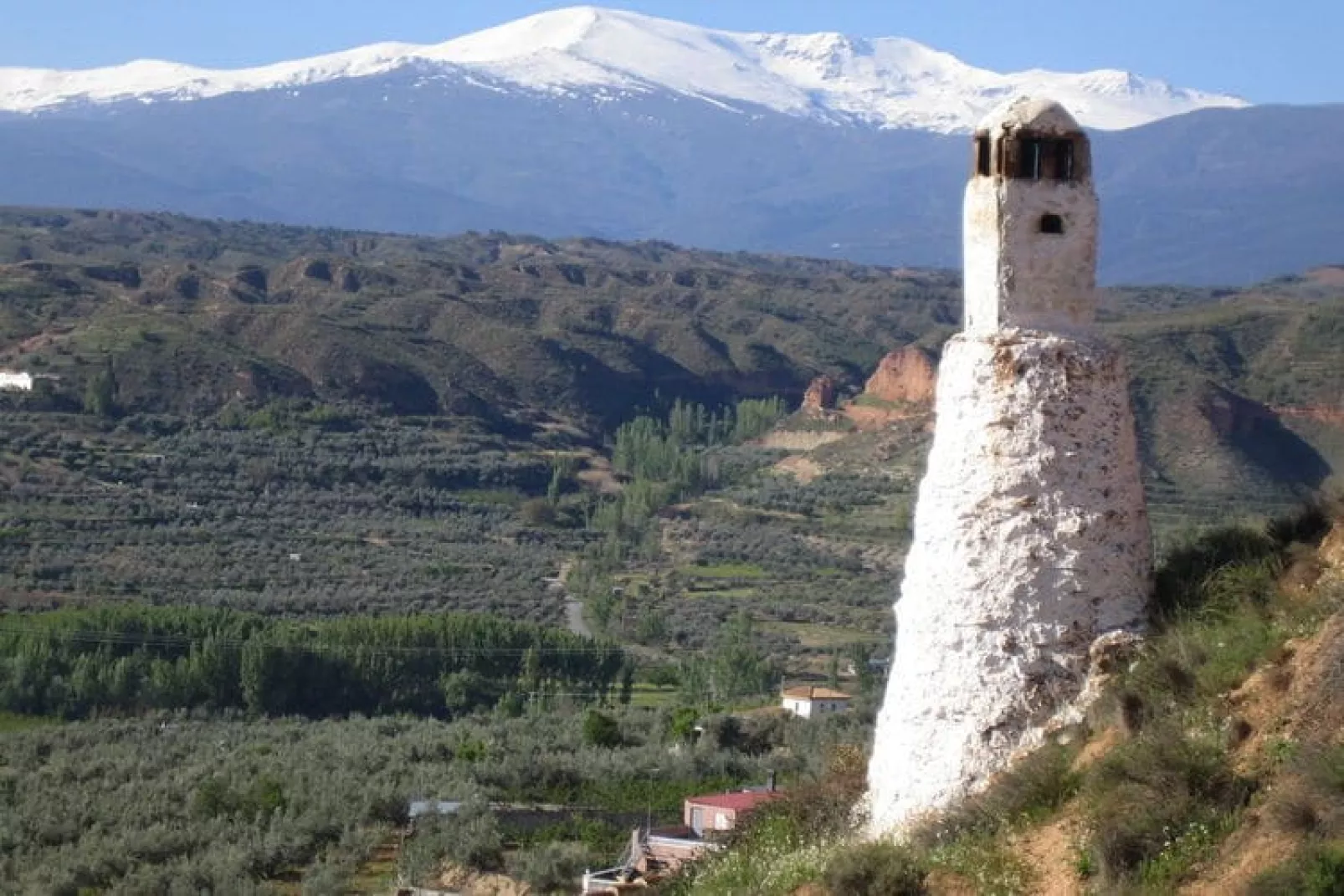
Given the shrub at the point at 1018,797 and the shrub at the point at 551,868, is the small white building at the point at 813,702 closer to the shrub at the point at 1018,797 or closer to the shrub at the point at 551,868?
the shrub at the point at 551,868

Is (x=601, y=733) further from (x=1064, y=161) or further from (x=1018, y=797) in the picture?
(x=1018, y=797)

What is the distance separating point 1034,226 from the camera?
13883mm

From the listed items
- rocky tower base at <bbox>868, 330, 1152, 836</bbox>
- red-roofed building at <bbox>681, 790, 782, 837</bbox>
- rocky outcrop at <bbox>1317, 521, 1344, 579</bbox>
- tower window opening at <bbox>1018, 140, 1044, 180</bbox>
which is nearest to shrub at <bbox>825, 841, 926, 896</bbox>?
rocky tower base at <bbox>868, 330, 1152, 836</bbox>

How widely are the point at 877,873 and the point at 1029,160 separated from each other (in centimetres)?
406

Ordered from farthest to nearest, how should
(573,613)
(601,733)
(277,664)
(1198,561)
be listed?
1. (573,613)
2. (277,664)
3. (601,733)
4. (1198,561)

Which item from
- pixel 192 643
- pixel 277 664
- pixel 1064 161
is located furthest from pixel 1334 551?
pixel 192 643

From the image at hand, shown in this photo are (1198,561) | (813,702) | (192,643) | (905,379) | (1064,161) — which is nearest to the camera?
(1064,161)

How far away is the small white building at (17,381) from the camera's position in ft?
291

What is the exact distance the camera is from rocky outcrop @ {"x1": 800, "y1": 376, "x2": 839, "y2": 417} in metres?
105

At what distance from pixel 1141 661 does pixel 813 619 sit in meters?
49.9

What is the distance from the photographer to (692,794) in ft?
100

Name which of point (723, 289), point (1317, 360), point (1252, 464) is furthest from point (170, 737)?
point (723, 289)

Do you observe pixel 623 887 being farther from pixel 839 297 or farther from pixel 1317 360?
pixel 839 297

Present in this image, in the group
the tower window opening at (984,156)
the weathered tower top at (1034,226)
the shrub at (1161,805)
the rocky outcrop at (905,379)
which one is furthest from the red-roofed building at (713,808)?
the rocky outcrop at (905,379)
